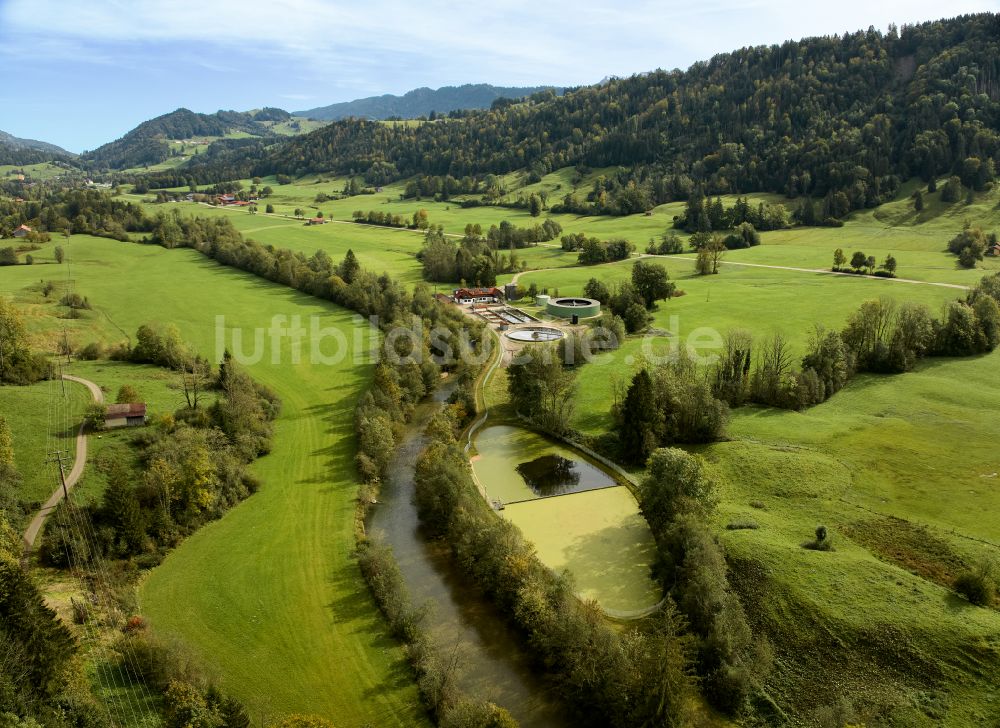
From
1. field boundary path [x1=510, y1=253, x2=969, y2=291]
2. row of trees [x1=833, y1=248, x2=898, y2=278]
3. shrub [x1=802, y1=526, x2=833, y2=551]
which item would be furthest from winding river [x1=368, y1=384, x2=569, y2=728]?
row of trees [x1=833, y1=248, x2=898, y2=278]

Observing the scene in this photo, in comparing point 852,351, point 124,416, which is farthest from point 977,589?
point 124,416

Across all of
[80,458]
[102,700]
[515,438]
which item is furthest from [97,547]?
[515,438]

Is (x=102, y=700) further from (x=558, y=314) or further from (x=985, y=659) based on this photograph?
(x=558, y=314)

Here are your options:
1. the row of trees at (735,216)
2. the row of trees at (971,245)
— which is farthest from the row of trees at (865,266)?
the row of trees at (735,216)

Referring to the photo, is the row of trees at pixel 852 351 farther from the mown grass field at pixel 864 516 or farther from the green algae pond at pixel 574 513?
the green algae pond at pixel 574 513

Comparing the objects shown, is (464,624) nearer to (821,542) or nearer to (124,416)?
(821,542)
